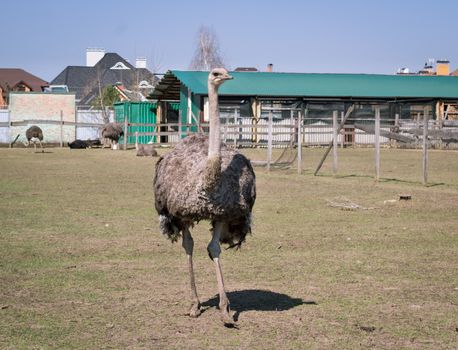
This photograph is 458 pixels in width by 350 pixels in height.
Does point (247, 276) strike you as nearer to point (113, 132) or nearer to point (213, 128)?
point (213, 128)

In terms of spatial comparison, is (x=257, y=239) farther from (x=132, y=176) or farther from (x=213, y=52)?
(x=213, y=52)

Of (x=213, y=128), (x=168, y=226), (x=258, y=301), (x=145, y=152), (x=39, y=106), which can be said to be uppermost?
(x=39, y=106)

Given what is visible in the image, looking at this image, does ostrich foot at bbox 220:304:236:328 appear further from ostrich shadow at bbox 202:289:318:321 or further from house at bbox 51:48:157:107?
house at bbox 51:48:157:107

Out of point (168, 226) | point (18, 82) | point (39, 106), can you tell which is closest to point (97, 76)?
point (18, 82)

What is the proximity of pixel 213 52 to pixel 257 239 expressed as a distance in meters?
54.7

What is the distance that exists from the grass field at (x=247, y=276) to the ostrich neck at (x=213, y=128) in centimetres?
146

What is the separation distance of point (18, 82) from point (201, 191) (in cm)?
8768

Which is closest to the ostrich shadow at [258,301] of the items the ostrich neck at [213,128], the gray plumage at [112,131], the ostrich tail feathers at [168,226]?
the ostrich tail feathers at [168,226]

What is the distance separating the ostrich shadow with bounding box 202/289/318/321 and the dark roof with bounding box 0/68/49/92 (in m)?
85.8

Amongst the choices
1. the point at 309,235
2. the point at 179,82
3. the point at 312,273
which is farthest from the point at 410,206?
the point at 179,82

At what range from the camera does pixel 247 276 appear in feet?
28.1

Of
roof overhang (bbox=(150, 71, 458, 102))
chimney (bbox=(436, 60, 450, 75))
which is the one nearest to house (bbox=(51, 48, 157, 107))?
chimney (bbox=(436, 60, 450, 75))

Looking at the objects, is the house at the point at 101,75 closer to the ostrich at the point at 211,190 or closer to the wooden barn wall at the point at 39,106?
the wooden barn wall at the point at 39,106

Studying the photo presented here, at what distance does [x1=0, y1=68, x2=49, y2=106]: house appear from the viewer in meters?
87.9
